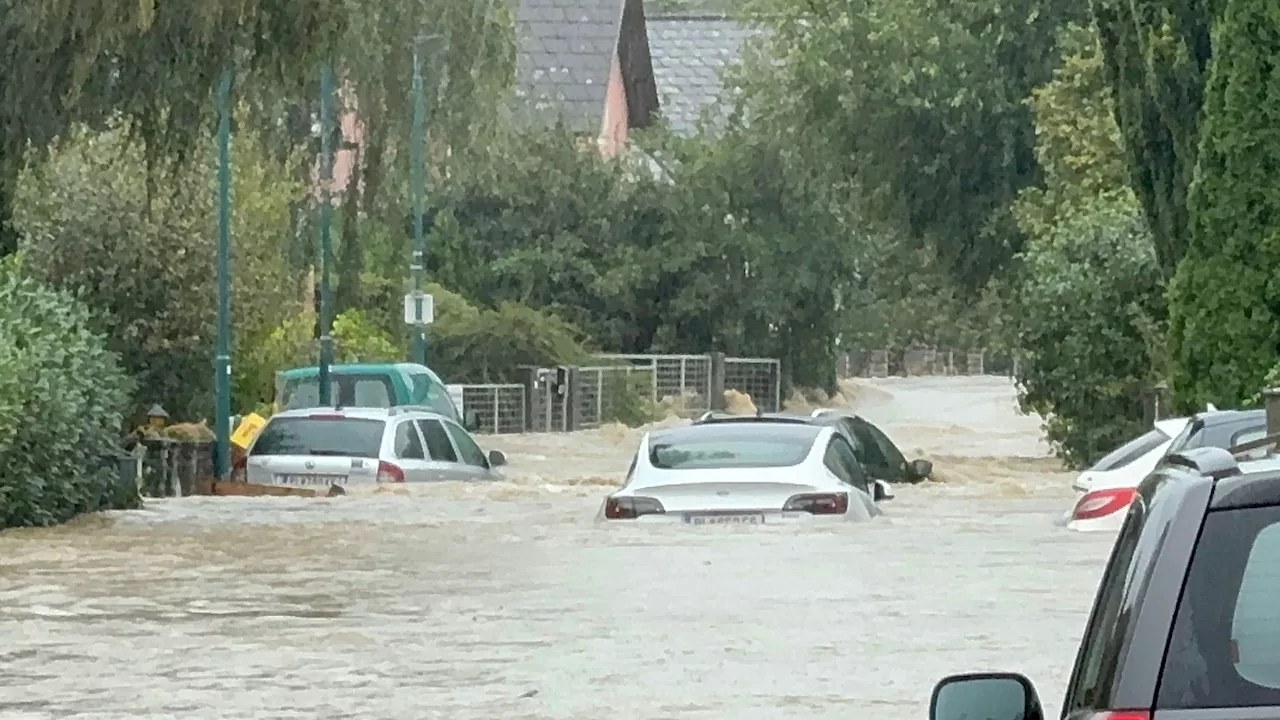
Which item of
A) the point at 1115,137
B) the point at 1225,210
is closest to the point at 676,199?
the point at 1115,137

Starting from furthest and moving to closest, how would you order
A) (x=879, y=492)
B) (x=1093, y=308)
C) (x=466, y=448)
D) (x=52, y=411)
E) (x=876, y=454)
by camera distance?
(x=1093, y=308) → (x=466, y=448) → (x=876, y=454) → (x=879, y=492) → (x=52, y=411)

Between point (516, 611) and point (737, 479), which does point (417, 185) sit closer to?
point (737, 479)

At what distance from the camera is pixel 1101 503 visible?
18797 millimetres

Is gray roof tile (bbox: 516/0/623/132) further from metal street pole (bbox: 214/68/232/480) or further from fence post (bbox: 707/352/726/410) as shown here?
metal street pole (bbox: 214/68/232/480)

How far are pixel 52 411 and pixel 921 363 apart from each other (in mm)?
80318

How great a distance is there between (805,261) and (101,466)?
36480 mm

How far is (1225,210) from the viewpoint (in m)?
24.2

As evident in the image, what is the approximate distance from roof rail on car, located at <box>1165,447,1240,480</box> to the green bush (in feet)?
54.1

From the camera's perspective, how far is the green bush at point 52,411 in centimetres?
2081

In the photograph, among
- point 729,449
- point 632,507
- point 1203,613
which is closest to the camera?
point 1203,613

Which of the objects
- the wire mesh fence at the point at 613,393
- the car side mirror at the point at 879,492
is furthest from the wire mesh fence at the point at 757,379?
the car side mirror at the point at 879,492

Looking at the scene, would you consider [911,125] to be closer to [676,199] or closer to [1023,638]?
[676,199]

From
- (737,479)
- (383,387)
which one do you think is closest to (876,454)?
(383,387)

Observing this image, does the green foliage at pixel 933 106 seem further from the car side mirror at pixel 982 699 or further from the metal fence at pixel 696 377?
the car side mirror at pixel 982 699
